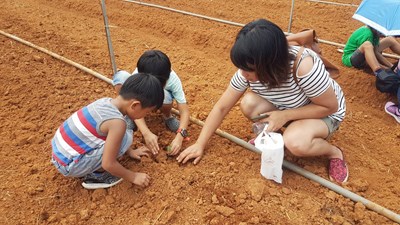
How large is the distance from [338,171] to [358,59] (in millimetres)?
2062

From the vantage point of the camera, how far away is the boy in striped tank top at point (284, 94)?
1750mm

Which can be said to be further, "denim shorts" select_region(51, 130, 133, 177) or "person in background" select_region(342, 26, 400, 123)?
"person in background" select_region(342, 26, 400, 123)

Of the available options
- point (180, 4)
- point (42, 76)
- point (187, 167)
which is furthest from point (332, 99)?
point (180, 4)

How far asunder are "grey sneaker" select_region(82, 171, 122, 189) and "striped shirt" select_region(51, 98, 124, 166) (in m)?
0.23

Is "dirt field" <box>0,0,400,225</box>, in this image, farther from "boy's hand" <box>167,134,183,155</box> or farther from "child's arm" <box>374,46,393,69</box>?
"child's arm" <box>374,46,393,69</box>

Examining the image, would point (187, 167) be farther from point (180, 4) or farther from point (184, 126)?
point (180, 4)

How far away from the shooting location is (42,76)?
11.2 feet

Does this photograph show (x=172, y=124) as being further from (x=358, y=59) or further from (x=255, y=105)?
(x=358, y=59)

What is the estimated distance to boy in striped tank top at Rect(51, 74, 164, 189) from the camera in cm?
184

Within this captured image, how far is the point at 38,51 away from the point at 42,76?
649 millimetres

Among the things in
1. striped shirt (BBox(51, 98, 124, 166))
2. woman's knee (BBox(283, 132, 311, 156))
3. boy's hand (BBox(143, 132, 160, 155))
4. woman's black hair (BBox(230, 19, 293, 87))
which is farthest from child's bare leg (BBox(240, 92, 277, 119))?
striped shirt (BBox(51, 98, 124, 166))

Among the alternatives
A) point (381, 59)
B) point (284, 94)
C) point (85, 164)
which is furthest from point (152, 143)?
point (381, 59)

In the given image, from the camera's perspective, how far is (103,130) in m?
1.86

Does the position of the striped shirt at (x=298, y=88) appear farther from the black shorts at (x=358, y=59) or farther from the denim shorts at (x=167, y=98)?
the black shorts at (x=358, y=59)
